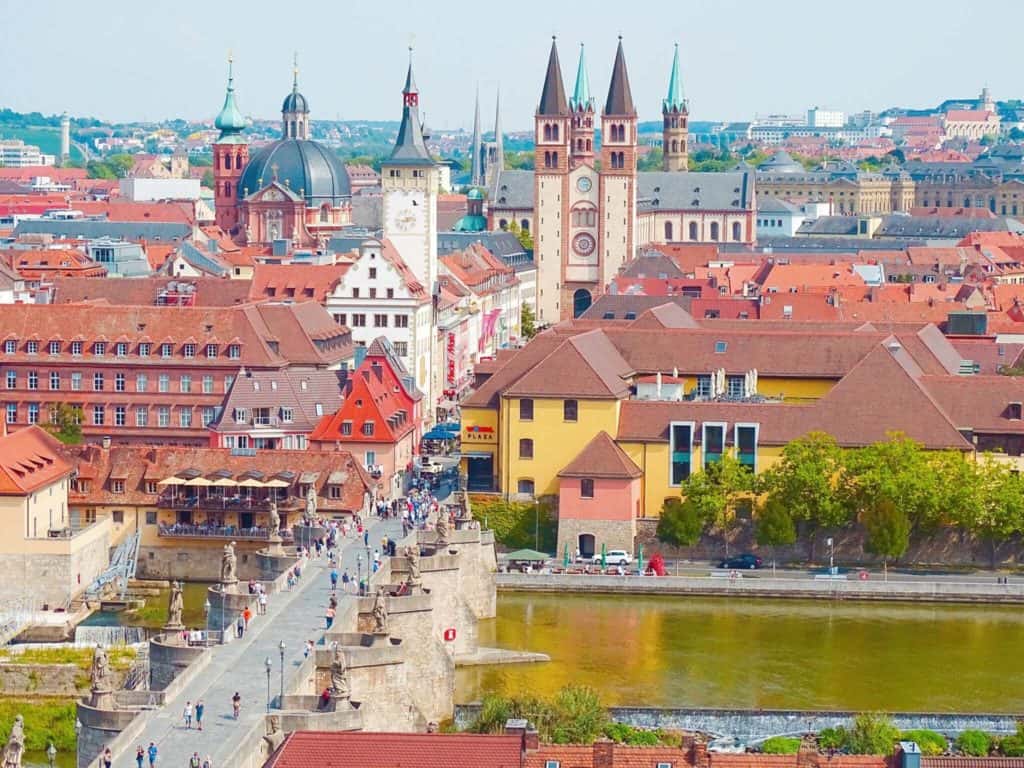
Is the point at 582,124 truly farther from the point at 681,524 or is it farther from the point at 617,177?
the point at 681,524

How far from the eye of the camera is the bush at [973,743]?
173 feet

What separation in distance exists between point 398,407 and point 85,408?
10579mm

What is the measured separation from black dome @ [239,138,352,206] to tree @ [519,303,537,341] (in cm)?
1313

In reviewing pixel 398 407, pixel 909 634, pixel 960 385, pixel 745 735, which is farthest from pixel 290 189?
pixel 745 735

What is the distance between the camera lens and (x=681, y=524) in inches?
3002

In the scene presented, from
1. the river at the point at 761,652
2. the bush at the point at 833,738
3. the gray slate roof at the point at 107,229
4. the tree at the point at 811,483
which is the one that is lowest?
the bush at the point at 833,738

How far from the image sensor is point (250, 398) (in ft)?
275

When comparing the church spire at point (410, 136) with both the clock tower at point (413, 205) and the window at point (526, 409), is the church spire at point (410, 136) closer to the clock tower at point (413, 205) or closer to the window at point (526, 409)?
the clock tower at point (413, 205)

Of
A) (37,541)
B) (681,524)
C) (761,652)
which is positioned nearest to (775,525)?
(681,524)

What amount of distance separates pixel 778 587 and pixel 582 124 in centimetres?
10223

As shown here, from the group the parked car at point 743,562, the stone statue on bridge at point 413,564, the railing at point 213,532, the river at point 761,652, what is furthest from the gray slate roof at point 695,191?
the stone statue on bridge at point 413,564

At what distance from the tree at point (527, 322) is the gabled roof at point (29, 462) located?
67.7 meters

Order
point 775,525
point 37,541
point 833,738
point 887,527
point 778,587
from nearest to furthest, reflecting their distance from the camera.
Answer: point 833,738 → point 37,541 → point 778,587 → point 887,527 → point 775,525

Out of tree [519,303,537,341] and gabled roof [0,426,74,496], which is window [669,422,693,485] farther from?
tree [519,303,537,341]
